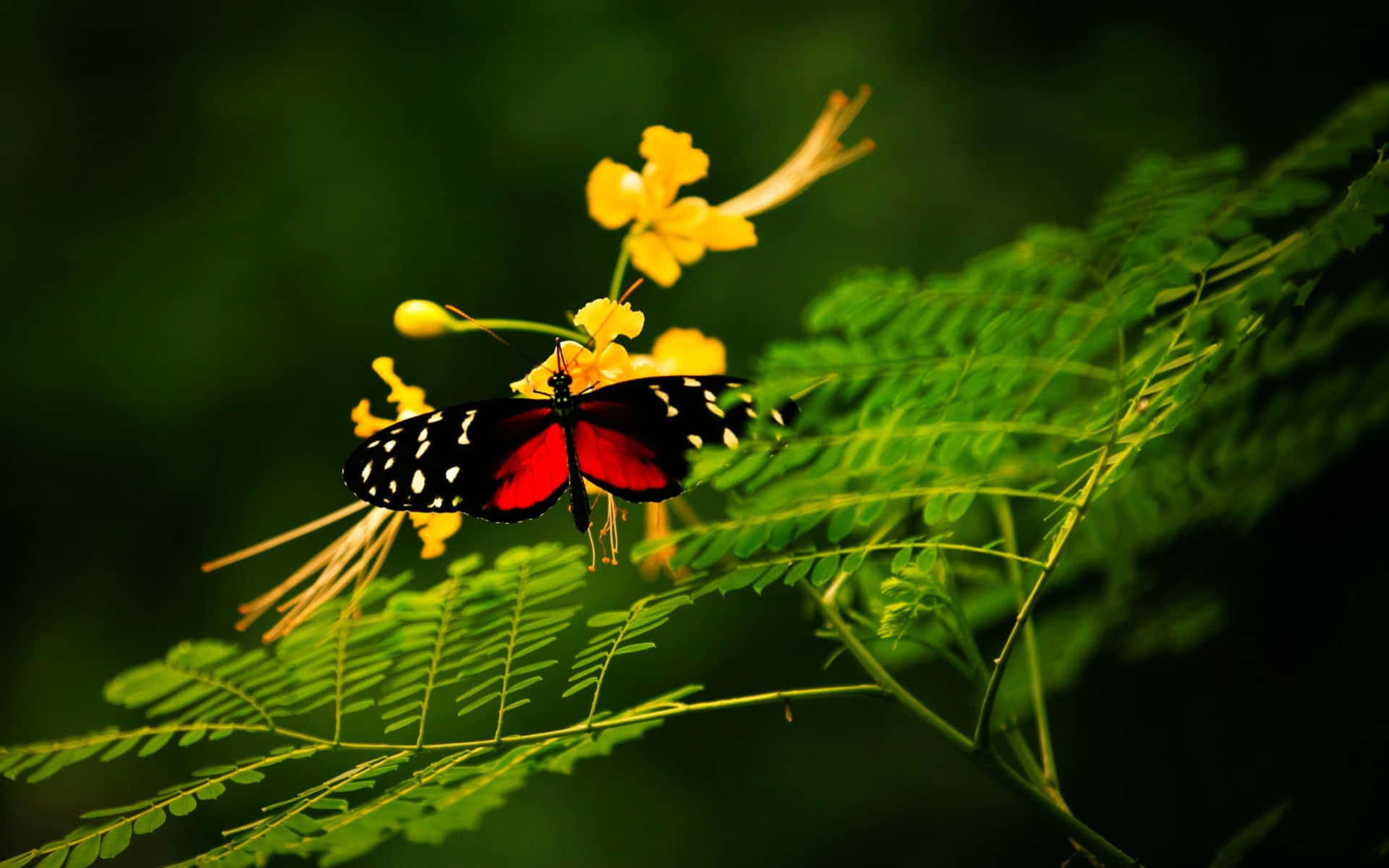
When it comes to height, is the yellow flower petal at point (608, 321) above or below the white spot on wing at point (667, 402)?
above

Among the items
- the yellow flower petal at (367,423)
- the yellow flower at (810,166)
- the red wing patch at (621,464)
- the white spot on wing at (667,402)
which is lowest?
the red wing patch at (621,464)

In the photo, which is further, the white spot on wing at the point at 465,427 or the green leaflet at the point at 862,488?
the white spot on wing at the point at 465,427

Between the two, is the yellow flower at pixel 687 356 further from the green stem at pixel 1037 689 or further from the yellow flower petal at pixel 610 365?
the green stem at pixel 1037 689

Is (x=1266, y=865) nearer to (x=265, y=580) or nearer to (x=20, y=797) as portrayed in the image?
(x=265, y=580)

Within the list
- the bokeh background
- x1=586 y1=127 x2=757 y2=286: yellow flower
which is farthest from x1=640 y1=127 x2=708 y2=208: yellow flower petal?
the bokeh background

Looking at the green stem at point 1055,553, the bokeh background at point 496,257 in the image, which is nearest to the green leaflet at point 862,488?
the green stem at point 1055,553

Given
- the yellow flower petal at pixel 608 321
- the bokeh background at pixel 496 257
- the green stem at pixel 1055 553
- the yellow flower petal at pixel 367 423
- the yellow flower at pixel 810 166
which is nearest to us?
the green stem at pixel 1055 553

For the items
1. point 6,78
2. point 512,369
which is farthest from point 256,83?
point 512,369
